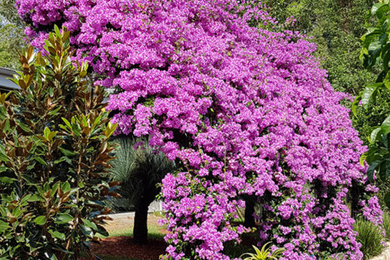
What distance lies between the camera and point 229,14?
792cm

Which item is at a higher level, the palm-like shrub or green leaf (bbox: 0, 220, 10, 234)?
the palm-like shrub

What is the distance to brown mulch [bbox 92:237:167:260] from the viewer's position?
878 cm

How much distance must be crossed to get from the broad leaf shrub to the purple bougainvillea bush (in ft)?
6.72

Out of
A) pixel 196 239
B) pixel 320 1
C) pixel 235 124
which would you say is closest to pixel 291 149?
pixel 235 124

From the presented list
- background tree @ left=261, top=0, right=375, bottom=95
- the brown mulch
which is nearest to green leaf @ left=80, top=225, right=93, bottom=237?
the brown mulch

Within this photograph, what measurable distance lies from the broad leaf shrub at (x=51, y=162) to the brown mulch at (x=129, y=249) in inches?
204

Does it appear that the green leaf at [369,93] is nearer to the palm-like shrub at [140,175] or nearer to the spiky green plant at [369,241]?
the palm-like shrub at [140,175]

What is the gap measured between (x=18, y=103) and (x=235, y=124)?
365 centimetres

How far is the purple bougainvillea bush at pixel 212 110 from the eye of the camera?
6074 mm

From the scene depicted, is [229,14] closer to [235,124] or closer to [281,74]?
[281,74]

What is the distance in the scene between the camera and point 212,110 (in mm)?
6430

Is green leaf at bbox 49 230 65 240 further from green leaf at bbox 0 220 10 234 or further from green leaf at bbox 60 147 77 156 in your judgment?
green leaf at bbox 60 147 77 156

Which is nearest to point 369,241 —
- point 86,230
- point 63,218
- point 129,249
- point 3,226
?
point 129,249

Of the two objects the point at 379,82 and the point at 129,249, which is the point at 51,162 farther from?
the point at 129,249
